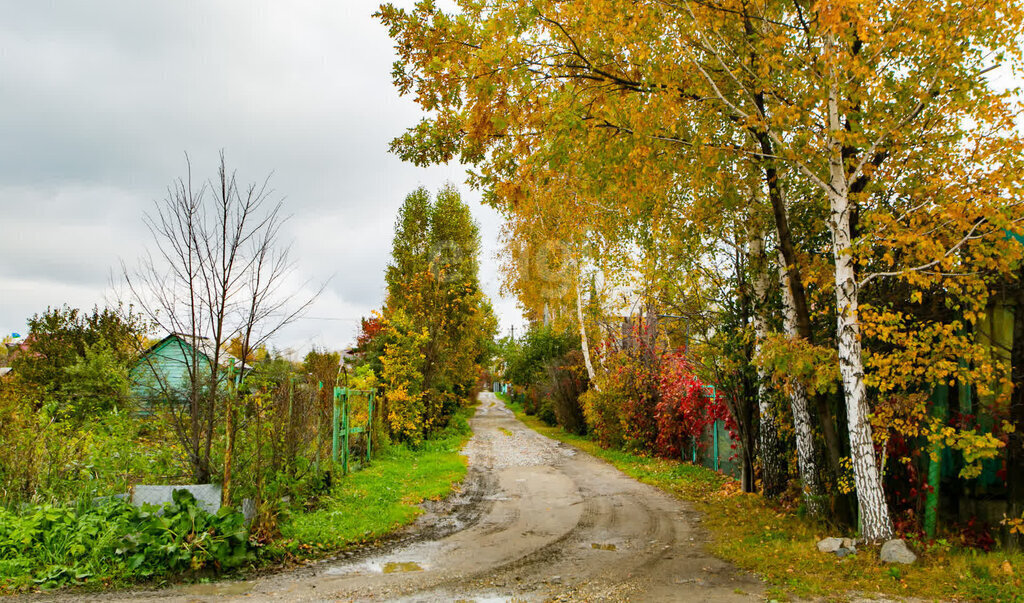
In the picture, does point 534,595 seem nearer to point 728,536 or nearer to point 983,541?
point 728,536

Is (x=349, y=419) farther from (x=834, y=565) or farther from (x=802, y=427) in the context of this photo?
(x=834, y=565)

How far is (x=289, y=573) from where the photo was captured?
5723 millimetres

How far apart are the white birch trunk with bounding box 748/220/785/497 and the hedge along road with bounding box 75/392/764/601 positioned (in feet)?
4.38

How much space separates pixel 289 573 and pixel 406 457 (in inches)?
360

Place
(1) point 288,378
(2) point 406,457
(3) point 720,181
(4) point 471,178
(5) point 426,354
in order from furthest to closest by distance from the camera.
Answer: (5) point 426,354, (2) point 406,457, (1) point 288,378, (4) point 471,178, (3) point 720,181

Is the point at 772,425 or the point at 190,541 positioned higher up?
the point at 772,425

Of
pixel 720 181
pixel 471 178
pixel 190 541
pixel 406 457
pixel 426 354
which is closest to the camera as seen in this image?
pixel 190 541

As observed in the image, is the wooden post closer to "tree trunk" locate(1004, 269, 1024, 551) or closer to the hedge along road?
the hedge along road

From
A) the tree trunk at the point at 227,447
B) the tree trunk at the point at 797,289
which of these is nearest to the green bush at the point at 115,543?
the tree trunk at the point at 227,447

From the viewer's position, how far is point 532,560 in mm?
6160

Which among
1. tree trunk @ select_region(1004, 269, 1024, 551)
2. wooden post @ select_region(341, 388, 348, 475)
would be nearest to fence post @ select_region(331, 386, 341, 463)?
wooden post @ select_region(341, 388, 348, 475)

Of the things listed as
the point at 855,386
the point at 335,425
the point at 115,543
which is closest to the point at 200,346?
the point at 115,543

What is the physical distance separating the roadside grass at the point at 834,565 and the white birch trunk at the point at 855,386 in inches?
12.3

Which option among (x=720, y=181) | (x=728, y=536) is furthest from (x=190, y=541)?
(x=720, y=181)
